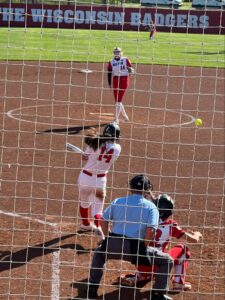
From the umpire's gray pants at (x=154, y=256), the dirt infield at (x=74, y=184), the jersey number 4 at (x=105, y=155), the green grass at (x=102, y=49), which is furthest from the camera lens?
the green grass at (x=102, y=49)

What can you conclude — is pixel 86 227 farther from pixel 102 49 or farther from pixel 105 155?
pixel 102 49

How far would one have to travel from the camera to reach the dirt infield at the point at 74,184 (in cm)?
926

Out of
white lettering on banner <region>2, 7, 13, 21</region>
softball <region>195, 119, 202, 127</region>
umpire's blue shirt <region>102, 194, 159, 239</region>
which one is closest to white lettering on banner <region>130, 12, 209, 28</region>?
white lettering on banner <region>2, 7, 13, 21</region>

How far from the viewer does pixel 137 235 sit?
8555 mm

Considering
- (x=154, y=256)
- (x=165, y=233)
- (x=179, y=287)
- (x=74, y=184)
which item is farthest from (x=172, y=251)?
(x=74, y=184)

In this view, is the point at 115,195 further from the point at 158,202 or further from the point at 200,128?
the point at 200,128

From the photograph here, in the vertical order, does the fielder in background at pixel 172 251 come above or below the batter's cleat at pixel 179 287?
above

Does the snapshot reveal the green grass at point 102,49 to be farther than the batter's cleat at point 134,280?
Yes

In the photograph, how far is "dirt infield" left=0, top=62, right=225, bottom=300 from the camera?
9.26 metres

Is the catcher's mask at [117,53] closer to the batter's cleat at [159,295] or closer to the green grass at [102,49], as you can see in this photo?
the green grass at [102,49]

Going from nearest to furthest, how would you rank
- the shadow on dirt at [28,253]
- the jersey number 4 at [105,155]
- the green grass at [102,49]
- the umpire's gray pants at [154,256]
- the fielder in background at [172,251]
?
the umpire's gray pants at [154,256] < the fielder in background at [172,251] < the shadow on dirt at [28,253] < the jersey number 4 at [105,155] < the green grass at [102,49]

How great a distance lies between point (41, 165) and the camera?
567 inches

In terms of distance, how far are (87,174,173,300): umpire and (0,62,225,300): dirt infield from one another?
54cm

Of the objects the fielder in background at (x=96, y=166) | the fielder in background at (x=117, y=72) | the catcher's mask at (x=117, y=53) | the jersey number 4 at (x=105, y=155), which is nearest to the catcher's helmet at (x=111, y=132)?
the fielder in background at (x=96, y=166)
